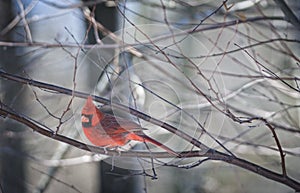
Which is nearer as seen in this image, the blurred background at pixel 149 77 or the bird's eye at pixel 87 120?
the bird's eye at pixel 87 120

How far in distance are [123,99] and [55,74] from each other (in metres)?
1.16

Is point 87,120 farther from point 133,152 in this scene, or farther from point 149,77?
point 149,77

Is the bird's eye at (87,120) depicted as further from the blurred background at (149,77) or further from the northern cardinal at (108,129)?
the blurred background at (149,77)

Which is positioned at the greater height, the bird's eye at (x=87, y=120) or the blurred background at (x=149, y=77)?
the blurred background at (x=149, y=77)

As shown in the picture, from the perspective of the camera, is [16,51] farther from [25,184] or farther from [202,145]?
[202,145]

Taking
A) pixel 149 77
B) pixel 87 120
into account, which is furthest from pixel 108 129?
pixel 149 77

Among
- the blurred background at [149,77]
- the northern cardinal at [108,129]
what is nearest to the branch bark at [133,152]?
the northern cardinal at [108,129]

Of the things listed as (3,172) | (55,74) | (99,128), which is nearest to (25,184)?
(3,172)

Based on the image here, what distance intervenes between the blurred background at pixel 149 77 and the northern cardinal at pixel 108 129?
279 mm

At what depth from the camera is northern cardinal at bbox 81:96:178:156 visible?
32.2 inches

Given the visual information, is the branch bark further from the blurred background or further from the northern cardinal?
the blurred background

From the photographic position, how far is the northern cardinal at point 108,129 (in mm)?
818

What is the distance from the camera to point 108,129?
2.71 ft

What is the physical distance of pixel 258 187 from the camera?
2.25 metres
